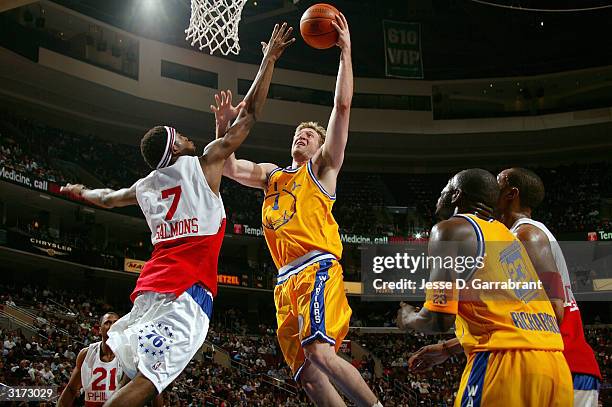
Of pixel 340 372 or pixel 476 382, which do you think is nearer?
pixel 476 382

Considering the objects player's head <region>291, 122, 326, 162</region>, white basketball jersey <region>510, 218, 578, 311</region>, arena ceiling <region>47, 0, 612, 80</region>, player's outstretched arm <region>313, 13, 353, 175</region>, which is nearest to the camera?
white basketball jersey <region>510, 218, 578, 311</region>

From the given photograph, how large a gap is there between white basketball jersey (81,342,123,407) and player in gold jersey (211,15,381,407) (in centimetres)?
283

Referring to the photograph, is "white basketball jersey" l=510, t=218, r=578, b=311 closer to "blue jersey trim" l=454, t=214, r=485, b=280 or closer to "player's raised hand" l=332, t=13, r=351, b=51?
"blue jersey trim" l=454, t=214, r=485, b=280

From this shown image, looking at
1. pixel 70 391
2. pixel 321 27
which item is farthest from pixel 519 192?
pixel 70 391

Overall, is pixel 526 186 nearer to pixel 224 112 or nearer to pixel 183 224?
pixel 183 224

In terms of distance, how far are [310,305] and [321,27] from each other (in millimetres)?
2193

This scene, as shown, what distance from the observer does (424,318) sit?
312 cm

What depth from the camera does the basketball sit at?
17.8 ft

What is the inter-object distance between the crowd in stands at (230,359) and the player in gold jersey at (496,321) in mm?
12566

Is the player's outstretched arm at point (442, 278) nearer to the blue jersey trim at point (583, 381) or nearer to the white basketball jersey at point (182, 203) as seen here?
the blue jersey trim at point (583, 381)

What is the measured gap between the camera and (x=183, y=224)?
444cm

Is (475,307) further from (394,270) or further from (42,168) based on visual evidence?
(394,270)

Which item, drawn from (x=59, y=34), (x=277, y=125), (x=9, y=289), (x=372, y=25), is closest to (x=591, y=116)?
(x=372, y=25)

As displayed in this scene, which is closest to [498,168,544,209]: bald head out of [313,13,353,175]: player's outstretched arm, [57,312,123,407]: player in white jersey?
[313,13,353,175]: player's outstretched arm
